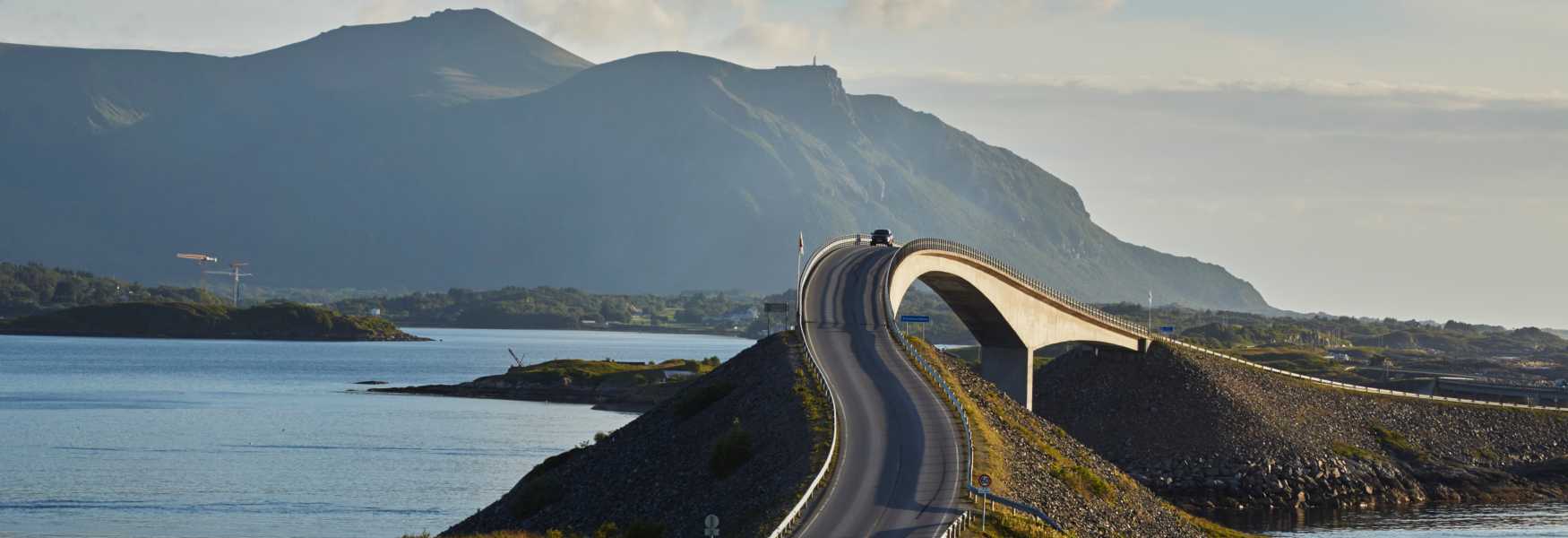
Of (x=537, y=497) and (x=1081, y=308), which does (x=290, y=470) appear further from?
(x=1081, y=308)

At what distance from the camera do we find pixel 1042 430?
9056 centimetres

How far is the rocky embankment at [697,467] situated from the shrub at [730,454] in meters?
0.05

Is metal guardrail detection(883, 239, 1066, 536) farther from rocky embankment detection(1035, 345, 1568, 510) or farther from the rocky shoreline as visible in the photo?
the rocky shoreline

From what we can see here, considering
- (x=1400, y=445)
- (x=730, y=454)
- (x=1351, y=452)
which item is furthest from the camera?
(x=1400, y=445)

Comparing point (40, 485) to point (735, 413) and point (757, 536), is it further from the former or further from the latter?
point (757, 536)

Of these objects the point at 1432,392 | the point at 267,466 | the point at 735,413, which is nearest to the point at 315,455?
the point at 267,466

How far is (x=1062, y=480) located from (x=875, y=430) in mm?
8204

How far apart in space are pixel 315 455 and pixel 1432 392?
340 feet

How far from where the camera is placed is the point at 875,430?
73188 millimetres

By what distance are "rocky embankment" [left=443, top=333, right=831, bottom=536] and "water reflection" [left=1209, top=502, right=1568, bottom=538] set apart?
92.5 ft

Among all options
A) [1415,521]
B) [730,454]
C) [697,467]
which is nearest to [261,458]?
[697,467]

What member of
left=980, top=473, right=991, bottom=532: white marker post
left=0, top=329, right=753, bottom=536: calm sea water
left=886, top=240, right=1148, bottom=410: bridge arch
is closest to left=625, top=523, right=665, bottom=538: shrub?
left=980, top=473, right=991, bottom=532: white marker post

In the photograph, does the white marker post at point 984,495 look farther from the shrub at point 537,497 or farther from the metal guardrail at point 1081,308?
the metal guardrail at point 1081,308

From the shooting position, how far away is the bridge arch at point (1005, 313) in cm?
11638
